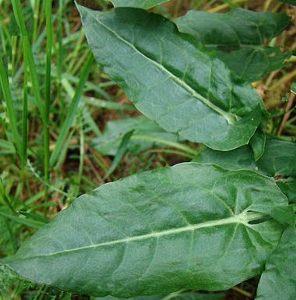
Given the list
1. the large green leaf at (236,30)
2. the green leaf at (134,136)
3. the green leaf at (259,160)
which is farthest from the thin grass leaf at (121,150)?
the green leaf at (259,160)

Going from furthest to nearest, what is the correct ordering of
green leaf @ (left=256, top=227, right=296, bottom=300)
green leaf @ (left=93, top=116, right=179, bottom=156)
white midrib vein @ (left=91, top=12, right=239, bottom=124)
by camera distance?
1. green leaf @ (left=93, top=116, right=179, bottom=156)
2. white midrib vein @ (left=91, top=12, right=239, bottom=124)
3. green leaf @ (left=256, top=227, right=296, bottom=300)

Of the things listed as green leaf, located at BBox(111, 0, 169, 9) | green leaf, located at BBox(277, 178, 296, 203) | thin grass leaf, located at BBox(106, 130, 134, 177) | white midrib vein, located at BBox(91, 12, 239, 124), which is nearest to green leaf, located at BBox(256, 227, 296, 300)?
green leaf, located at BBox(277, 178, 296, 203)

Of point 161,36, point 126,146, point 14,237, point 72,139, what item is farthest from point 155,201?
point 72,139

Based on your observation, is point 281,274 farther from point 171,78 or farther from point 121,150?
point 121,150

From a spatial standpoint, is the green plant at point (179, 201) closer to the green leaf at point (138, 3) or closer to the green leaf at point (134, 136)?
the green leaf at point (138, 3)

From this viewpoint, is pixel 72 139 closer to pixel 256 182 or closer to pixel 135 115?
pixel 135 115

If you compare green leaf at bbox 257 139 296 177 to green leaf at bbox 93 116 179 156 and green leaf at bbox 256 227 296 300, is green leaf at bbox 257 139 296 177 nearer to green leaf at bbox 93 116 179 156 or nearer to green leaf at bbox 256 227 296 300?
green leaf at bbox 256 227 296 300

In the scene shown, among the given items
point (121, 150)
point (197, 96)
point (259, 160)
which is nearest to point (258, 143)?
point (259, 160)
